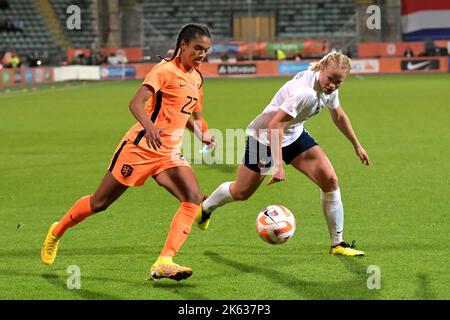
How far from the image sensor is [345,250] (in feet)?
27.6

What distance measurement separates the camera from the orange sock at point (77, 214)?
781 cm

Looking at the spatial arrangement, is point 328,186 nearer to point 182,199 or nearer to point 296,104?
point 296,104

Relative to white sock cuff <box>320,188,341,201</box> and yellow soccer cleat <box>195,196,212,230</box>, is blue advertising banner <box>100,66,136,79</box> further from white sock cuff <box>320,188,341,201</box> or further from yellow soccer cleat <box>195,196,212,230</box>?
white sock cuff <box>320,188,341,201</box>

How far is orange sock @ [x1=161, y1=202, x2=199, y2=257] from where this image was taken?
7.41 metres

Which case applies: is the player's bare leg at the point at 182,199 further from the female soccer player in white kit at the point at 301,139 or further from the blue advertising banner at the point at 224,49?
the blue advertising banner at the point at 224,49

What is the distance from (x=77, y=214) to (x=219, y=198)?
1656mm

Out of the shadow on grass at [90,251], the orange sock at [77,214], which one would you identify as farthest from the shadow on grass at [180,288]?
the shadow on grass at [90,251]

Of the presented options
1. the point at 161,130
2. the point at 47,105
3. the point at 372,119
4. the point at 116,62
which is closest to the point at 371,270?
the point at 161,130

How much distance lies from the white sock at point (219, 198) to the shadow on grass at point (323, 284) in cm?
87

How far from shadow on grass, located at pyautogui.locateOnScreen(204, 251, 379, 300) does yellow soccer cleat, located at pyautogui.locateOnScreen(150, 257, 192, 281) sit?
0.75m

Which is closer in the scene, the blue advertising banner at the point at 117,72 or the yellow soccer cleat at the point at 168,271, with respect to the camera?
the yellow soccer cleat at the point at 168,271

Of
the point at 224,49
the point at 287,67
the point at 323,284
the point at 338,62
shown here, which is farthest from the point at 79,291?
the point at 224,49

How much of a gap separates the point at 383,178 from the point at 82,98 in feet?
73.9

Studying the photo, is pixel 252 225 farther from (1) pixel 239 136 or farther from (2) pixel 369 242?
(1) pixel 239 136
